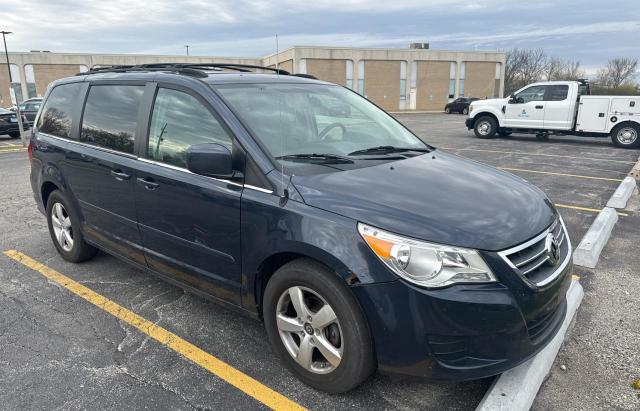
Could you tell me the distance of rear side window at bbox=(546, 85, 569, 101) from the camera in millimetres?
15477

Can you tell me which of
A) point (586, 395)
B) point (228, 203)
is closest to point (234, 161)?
point (228, 203)

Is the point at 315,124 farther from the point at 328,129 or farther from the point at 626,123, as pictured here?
the point at 626,123

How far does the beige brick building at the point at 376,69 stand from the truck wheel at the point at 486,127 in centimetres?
3054

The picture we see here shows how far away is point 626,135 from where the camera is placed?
47.9 ft

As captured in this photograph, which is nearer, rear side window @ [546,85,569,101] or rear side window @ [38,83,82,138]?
rear side window @ [38,83,82,138]

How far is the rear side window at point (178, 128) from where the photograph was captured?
3.12 metres

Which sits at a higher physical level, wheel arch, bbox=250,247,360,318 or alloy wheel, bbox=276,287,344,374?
wheel arch, bbox=250,247,360,318

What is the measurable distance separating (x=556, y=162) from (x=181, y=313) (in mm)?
10680

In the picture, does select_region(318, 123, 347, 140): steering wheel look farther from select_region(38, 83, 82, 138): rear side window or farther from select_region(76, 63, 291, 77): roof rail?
select_region(38, 83, 82, 138): rear side window

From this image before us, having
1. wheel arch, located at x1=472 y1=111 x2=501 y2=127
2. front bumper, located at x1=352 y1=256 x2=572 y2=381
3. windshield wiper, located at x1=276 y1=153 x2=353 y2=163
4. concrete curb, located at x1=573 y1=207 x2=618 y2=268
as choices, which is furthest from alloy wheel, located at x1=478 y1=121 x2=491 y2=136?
front bumper, located at x1=352 y1=256 x2=572 y2=381

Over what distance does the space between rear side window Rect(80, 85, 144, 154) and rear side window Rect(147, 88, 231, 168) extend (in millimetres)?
290

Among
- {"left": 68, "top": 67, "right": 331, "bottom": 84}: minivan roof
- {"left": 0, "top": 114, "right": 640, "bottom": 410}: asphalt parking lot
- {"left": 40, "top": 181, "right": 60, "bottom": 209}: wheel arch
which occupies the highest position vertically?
{"left": 68, "top": 67, "right": 331, "bottom": 84}: minivan roof

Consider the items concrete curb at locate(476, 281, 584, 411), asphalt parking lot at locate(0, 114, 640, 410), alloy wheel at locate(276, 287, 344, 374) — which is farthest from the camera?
asphalt parking lot at locate(0, 114, 640, 410)

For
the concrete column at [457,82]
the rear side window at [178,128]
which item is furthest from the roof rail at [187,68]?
the concrete column at [457,82]
